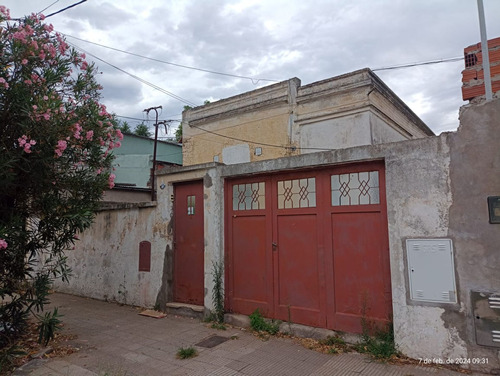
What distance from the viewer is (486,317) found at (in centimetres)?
390

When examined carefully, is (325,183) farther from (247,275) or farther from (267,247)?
(247,275)

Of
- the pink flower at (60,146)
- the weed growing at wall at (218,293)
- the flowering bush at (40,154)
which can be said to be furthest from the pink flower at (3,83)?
the weed growing at wall at (218,293)

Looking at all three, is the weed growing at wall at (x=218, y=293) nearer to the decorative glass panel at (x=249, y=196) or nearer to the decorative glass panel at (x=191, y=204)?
the decorative glass panel at (x=249, y=196)

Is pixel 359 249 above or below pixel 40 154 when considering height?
below

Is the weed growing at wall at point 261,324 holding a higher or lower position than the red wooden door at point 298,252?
lower

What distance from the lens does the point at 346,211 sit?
506 centimetres

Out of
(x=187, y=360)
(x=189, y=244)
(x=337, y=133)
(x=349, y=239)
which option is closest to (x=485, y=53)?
(x=337, y=133)

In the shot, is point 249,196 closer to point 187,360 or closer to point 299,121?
point 187,360

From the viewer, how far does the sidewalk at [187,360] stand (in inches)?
164

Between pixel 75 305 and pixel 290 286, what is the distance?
5260mm

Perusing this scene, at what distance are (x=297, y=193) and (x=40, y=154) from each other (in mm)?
3660

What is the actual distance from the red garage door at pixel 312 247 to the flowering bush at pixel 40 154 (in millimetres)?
2465

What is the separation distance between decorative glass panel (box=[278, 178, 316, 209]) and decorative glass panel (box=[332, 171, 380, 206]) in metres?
0.36

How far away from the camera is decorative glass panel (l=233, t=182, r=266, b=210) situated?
236 inches
